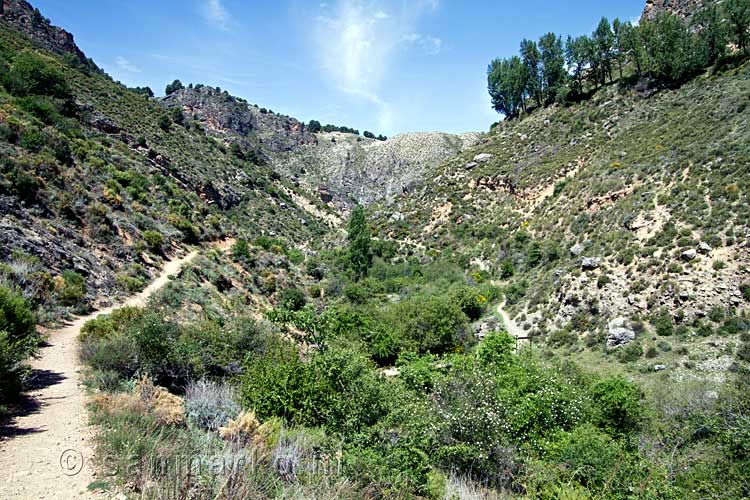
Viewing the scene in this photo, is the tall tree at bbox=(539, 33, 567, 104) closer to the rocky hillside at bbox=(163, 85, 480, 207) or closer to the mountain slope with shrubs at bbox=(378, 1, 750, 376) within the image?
the mountain slope with shrubs at bbox=(378, 1, 750, 376)

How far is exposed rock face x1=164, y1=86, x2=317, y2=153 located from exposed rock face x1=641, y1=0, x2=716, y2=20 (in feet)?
244

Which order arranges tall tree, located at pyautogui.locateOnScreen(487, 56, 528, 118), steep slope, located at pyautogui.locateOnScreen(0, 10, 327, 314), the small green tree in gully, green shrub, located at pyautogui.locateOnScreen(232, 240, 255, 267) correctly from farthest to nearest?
1. tall tree, located at pyautogui.locateOnScreen(487, 56, 528, 118)
2. the small green tree in gully
3. green shrub, located at pyautogui.locateOnScreen(232, 240, 255, 267)
4. steep slope, located at pyautogui.locateOnScreen(0, 10, 327, 314)

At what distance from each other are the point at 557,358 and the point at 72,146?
31.7 metres

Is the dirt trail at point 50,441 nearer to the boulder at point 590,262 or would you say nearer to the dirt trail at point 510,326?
the dirt trail at point 510,326

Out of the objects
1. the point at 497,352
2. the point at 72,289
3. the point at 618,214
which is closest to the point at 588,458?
the point at 497,352

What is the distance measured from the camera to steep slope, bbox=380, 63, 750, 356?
21984mm

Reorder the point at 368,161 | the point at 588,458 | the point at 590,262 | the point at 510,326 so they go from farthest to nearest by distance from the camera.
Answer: the point at 368,161, the point at 510,326, the point at 590,262, the point at 588,458

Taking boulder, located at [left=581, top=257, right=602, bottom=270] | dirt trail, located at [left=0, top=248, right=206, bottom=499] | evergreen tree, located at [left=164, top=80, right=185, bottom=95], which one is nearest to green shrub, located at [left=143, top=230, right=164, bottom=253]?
dirt trail, located at [left=0, top=248, right=206, bottom=499]

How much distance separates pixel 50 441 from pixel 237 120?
322 ft

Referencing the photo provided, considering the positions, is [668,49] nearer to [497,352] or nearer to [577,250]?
[577,250]

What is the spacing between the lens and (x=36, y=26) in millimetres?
61844

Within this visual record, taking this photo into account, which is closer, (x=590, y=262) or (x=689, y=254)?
(x=689, y=254)

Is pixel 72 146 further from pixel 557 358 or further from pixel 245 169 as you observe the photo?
pixel 245 169

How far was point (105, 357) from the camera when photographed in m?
9.31
